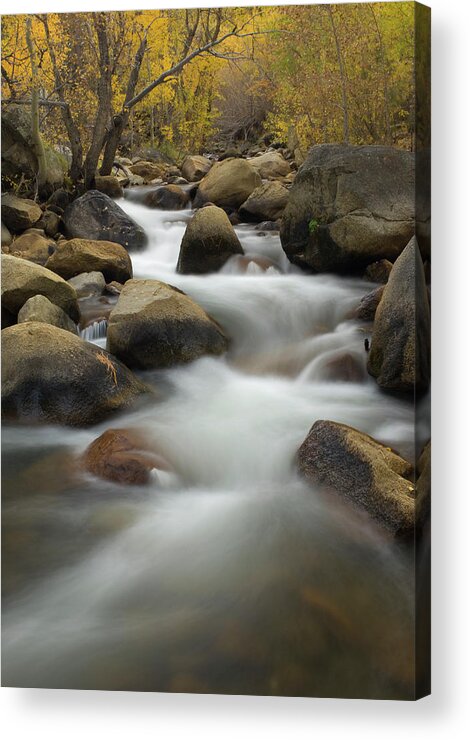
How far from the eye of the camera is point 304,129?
3449mm

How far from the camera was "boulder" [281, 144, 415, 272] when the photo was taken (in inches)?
132

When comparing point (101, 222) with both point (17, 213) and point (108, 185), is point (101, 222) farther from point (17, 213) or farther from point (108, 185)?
point (17, 213)

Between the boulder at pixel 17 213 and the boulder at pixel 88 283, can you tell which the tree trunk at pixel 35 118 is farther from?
the boulder at pixel 88 283

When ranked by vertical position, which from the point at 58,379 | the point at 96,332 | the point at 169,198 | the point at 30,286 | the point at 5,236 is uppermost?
the point at 169,198

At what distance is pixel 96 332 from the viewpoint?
12.8 ft

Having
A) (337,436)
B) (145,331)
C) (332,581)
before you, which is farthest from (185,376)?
(332,581)

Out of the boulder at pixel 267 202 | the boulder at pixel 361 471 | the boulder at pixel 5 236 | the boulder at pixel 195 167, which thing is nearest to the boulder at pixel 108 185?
the boulder at pixel 195 167

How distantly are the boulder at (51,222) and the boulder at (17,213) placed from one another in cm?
15

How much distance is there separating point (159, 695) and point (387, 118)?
2431mm

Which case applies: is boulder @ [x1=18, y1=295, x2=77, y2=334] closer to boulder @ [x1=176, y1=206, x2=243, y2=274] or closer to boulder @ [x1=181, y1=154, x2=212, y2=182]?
boulder @ [x1=176, y1=206, x2=243, y2=274]

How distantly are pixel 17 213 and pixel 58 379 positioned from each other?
2.56 feet

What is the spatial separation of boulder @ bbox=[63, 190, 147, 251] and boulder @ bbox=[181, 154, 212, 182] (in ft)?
1.53

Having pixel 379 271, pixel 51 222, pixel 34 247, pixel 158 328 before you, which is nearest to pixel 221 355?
pixel 158 328

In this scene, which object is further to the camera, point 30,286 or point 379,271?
point 30,286
